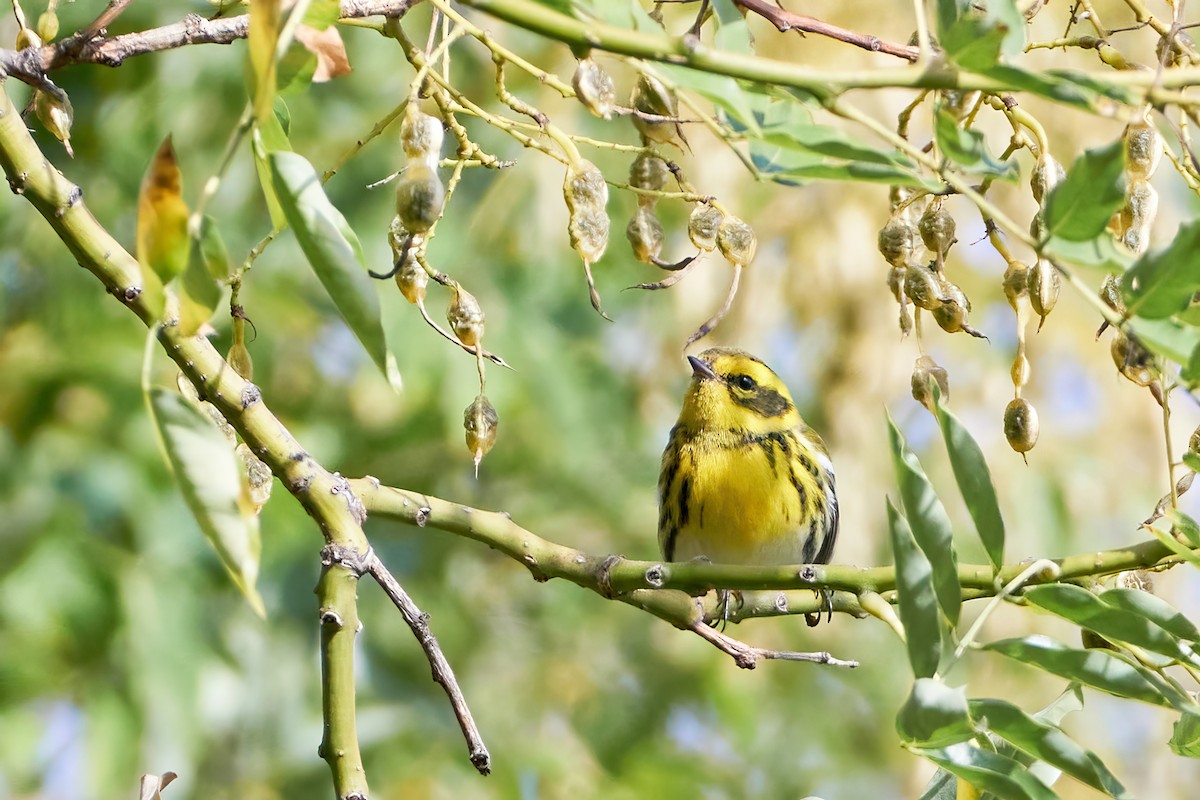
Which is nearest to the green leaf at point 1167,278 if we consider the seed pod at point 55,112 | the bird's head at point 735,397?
the seed pod at point 55,112

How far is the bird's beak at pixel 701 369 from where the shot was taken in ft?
11.0

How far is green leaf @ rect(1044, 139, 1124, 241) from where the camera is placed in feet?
2.91

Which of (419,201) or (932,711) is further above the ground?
(419,201)

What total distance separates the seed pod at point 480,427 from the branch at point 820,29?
459 mm

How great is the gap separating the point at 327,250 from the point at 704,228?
47 centimetres

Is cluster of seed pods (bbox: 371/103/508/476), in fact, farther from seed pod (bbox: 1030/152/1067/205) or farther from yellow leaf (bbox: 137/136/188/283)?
seed pod (bbox: 1030/152/1067/205)

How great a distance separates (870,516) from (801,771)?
183 cm

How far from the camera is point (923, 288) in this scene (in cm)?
135

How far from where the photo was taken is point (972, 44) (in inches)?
33.6

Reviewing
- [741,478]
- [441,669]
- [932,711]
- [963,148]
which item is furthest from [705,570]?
[741,478]

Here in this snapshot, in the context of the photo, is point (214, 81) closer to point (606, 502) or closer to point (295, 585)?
point (295, 585)

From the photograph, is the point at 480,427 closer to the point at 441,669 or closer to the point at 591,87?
the point at 441,669

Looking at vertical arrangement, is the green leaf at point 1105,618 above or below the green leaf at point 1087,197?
below

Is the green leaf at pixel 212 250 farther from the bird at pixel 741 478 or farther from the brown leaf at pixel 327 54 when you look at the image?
the bird at pixel 741 478
